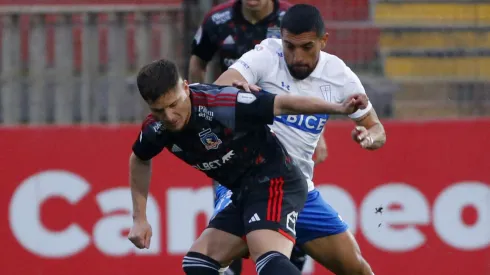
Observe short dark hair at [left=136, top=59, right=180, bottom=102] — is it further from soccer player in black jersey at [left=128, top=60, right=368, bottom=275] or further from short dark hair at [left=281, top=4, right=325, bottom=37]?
short dark hair at [left=281, top=4, right=325, bottom=37]

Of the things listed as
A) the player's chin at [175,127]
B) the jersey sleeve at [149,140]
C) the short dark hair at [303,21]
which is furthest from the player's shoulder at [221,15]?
Answer: the player's chin at [175,127]

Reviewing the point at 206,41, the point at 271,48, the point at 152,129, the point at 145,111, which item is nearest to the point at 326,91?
the point at 271,48

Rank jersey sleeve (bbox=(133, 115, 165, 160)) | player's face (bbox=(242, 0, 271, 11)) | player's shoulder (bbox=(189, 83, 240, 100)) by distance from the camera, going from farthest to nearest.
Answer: player's face (bbox=(242, 0, 271, 11)) < jersey sleeve (bbox=(133, 115, 165, 160)) < player's shoulder (bbox=(189, 83, 240, 100))

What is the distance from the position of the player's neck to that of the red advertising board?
6.75 feet

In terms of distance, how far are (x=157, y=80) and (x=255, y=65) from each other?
40.8 inches

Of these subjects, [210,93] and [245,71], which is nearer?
[210,93]

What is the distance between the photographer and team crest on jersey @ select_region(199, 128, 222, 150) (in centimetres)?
538

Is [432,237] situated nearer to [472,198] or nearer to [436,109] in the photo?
[472,198]

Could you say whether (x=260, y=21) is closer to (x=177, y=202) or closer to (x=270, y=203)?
(x=270, y=203)

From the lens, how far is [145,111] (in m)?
9.45

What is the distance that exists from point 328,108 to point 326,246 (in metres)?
1.45

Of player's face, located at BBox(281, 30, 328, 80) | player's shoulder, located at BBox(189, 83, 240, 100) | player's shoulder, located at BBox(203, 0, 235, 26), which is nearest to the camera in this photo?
player's shoulder, located at BBox(189, 83, 240, 100)

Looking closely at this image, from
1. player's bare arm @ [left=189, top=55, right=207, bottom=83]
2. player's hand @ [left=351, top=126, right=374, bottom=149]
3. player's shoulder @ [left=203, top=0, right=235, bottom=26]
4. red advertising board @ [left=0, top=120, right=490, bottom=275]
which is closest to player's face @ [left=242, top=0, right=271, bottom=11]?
player's shoulder @ [left=203, top=0, right=235, bottom=26]

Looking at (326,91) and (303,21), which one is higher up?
(303,21)
